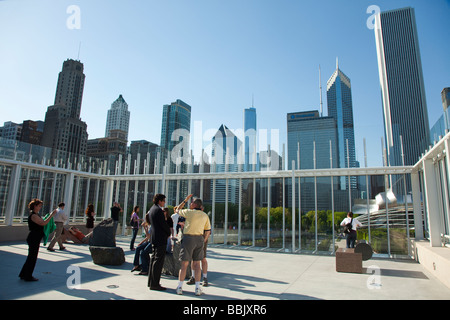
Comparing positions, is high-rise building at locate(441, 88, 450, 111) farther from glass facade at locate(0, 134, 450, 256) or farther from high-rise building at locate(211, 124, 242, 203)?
high-rise building at locate(211, 124, 242, 203)

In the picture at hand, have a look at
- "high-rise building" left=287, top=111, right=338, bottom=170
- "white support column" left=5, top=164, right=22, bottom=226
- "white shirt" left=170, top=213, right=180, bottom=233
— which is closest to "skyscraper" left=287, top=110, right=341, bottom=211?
"high-rise building" left=287, top=111, right=338, bottom=170

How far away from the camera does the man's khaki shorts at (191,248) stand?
4.21m

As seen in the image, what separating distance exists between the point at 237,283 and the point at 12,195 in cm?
1042

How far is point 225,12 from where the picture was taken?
26.9ft

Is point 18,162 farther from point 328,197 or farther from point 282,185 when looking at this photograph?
point 328,197

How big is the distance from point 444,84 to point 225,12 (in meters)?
6.42

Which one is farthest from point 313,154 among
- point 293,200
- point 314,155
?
point 293,200

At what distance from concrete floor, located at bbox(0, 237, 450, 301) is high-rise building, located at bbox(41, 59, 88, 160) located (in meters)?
95.2

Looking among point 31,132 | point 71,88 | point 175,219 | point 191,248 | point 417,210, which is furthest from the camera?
point 71,88

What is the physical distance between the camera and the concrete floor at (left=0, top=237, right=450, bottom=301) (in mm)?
4004

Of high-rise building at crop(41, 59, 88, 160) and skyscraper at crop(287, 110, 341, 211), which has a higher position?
high-rise building at crop(41, 59, 88, 160)

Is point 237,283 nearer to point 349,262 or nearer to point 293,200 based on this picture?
point 349,262

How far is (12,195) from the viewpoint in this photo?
10.5 metres
